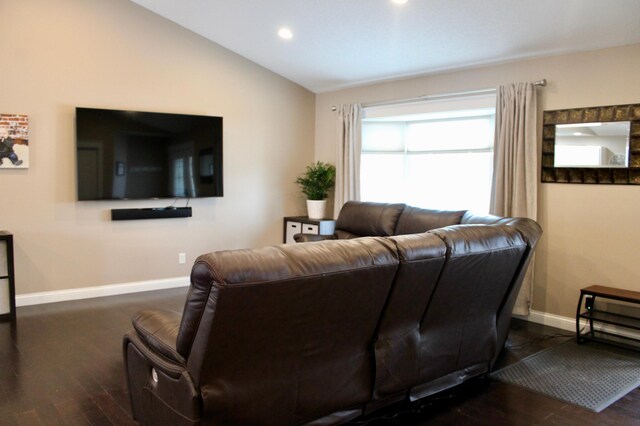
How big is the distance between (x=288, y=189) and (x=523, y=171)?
10.3ft

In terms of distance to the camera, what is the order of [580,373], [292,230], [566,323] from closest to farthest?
[580,373], [566,323], [292,230]

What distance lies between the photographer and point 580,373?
3.26m

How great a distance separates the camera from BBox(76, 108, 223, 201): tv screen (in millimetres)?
4727

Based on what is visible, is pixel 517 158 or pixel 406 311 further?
pixel 517 158

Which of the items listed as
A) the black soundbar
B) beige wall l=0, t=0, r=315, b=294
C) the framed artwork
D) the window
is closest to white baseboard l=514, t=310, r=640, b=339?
the window

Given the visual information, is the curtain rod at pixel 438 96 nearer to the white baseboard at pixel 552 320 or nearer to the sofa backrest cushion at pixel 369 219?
the sofa backrest cushion at pixel 369 219

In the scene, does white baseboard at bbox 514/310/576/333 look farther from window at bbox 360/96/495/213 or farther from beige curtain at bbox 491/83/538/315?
window at bbox 360/96/495/213

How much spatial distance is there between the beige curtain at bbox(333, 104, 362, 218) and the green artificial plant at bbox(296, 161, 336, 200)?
15 cm

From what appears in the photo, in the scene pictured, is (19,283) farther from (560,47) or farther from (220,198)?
(560,47)

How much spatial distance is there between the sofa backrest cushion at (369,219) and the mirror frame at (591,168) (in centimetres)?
142

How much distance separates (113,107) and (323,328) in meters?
3.97

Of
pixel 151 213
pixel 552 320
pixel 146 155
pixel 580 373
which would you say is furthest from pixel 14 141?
pixel 552 320

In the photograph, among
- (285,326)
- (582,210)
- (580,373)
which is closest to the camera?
(285,326)

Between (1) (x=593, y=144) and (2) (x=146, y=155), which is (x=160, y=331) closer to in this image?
(2) (x=146, y=155)
